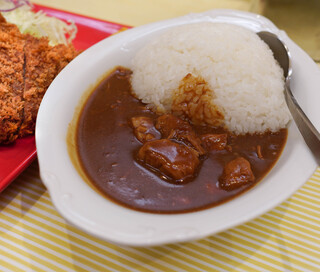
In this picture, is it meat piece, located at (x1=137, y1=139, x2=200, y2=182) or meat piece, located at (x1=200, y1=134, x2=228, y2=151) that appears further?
meat piece, located at (x1=200, y1=134, x2=228, y2=151)

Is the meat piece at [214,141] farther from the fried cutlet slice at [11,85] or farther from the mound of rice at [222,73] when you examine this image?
the fried cutlet slice at [11,85]

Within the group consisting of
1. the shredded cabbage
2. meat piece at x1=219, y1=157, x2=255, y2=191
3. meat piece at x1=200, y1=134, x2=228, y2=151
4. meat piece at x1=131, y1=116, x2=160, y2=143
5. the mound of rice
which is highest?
the mound of rice

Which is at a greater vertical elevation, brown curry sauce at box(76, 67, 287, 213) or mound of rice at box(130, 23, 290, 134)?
mound of rice at box(130, 23, 290, 134)

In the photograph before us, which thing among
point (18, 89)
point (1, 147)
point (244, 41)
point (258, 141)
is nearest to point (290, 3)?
point (244, 41)

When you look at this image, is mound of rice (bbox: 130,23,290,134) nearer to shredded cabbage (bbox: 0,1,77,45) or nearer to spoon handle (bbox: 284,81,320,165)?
spoon handle (bbox: 284,81,320,165)

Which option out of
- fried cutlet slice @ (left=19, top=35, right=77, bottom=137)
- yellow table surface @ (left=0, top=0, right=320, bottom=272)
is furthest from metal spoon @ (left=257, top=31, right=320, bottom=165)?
fried cutlet slice @ (left=19, top=35, right=77, bottom=137)

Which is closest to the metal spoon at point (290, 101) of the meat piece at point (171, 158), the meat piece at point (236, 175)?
the meat piece at point (236, 175)

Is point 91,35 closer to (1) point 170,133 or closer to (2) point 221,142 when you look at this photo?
(1) point 170,133

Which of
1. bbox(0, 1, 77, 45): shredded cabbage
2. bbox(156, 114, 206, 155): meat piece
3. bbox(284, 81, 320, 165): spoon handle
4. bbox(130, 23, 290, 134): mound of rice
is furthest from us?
bbox(0, 1, 77, 45): shredded cabbage
